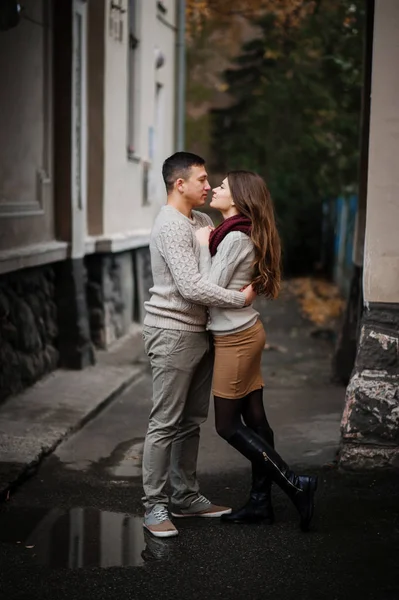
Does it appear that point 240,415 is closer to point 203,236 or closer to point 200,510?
point 200,510

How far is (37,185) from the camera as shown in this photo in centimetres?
1021

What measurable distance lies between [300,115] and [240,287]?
58.6 ft

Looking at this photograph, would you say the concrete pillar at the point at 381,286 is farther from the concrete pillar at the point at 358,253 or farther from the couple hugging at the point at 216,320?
the concrete pillar at the point at 358,253

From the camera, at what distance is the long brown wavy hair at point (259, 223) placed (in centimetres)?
556

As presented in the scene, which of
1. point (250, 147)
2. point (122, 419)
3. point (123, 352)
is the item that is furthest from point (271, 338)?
point (250, 147)

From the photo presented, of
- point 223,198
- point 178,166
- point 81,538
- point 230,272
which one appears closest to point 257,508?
point 81,538

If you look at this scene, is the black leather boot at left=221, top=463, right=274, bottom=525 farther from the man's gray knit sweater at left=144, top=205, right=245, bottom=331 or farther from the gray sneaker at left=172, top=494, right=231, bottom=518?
the man's gray knit sweater at left=144, top=205, right=245, bottom=331

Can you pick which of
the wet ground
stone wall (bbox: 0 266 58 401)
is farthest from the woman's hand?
stone wall (bbox: 0 266 58 401)

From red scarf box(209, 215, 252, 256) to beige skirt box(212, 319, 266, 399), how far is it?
46 centimetres

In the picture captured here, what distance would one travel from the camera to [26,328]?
9.62 m

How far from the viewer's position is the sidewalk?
6973 mm

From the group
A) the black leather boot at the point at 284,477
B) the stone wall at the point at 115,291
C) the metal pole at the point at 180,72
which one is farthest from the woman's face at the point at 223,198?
the metal pole at the point at 180,72

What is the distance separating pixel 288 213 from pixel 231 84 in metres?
3.67

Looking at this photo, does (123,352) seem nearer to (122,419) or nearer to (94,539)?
(122,419)
